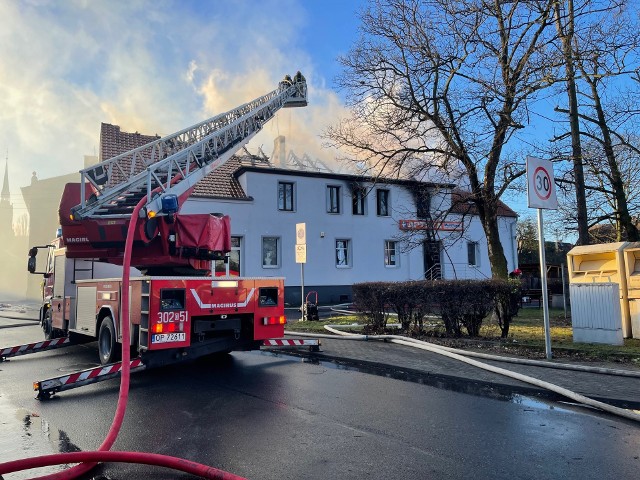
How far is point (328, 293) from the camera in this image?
87.9 ft

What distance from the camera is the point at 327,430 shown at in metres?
4.91

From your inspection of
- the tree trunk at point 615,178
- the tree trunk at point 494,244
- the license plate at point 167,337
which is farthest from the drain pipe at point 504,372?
the tree trunk at point 615,178

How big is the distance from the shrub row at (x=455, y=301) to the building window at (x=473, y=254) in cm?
2166

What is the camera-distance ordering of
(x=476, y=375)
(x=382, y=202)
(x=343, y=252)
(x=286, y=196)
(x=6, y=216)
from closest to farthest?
(x=476, y=375) < (x=286, y=196) < (x=343, y=252) < (x=382, y=202) < (x=6, y=216)

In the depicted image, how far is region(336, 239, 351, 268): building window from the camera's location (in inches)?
1093

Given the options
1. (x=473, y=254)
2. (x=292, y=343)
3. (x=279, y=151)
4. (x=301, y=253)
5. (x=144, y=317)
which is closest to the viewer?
(x=144, y=317)

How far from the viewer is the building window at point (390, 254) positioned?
95.9 feet

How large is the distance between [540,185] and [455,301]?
10.4 feet

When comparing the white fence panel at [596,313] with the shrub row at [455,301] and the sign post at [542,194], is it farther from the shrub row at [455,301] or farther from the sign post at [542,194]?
the sign post at [542,194]

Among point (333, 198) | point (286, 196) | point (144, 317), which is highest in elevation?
point (333, 198)

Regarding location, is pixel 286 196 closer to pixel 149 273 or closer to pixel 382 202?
pixel 382 202

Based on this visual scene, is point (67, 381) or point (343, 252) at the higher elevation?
point (343, 252)

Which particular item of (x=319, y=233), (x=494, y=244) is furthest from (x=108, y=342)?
(x=319, y=233)

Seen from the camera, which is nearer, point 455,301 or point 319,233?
point 455,301
